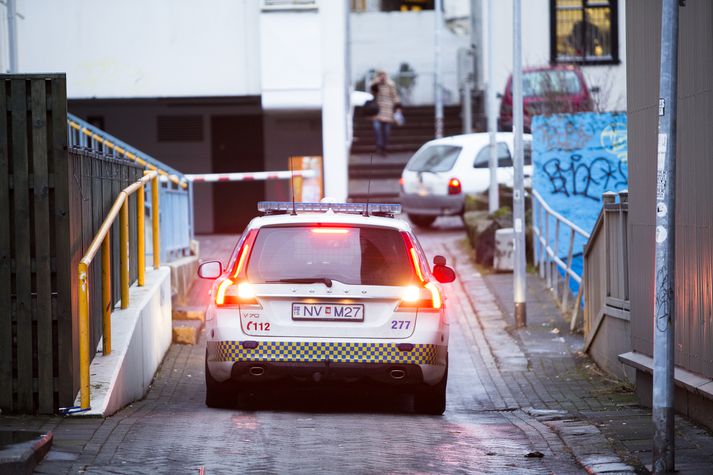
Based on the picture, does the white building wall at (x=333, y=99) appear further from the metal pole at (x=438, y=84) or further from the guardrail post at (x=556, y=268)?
the metal pole at (x=438, y=84)

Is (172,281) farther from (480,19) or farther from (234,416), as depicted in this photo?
(480,19)

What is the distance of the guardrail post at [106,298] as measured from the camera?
1056 centimetres

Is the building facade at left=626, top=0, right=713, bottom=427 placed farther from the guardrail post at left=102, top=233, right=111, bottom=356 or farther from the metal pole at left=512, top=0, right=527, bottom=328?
the metal pole at left=512, top=0, right=527, bottom=328

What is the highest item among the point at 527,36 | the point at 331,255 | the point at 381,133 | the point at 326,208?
the point at 527,36

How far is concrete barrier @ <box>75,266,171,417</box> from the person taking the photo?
9961mm

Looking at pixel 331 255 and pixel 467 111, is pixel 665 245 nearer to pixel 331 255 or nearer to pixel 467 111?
pixel 331 255

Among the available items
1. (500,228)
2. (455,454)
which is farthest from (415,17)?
(455,454)

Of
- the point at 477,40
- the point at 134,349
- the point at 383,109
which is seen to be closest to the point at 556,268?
the point at 134,349

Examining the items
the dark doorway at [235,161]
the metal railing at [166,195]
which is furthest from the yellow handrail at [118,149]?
the dark doorway at [235,161]

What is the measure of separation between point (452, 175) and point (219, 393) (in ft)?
49.0

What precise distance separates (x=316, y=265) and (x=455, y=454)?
2334 millimetres

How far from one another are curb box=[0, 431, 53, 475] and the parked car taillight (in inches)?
682

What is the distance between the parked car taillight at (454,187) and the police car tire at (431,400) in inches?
561

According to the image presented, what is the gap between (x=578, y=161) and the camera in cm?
2027
